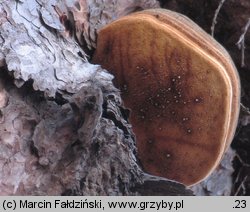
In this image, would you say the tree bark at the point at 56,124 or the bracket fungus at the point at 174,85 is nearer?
the tree bark at the point at 56,124

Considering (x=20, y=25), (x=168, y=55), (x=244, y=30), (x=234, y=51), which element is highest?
(x=20, y=25)

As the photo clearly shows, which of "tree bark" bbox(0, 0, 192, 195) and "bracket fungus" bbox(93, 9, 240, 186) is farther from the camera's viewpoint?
"bracket fungus" bbox(93, 9, 240, 186)

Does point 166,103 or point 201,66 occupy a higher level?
point 201,66

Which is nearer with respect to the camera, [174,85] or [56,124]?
[56,124]

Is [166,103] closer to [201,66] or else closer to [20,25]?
[201,66]

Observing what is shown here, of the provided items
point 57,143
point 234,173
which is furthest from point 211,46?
point 234,173

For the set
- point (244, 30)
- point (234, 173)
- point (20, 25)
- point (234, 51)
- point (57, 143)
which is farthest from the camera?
point (234, 173)

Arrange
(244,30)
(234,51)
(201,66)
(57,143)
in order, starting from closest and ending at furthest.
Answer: (57,143) → (201,66) → (244,30) → (234,51)

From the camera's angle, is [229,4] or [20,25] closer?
[20,25]
